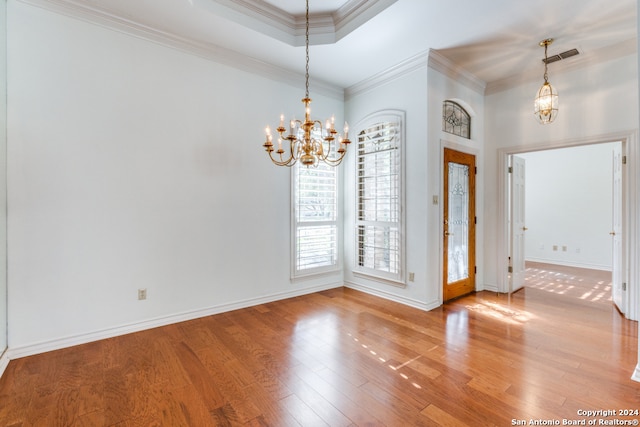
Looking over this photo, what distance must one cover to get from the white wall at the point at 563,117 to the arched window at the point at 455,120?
1.22ft

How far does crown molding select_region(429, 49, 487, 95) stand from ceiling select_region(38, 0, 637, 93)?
0.08m

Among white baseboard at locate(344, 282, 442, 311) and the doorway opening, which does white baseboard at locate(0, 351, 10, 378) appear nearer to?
white baseboard at locate(344, 282, 442, 311)

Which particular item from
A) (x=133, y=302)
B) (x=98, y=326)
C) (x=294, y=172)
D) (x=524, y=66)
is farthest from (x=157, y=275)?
(x=524, y=66)

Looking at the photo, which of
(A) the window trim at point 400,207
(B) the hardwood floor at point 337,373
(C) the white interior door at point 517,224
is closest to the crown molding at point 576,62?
(C) the white interior door at point 517,224

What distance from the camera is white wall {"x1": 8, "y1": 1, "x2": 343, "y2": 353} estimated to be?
2.54 m

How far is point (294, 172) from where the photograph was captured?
163 inches

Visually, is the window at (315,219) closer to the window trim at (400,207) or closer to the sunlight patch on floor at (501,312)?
the window trim at (400,207)

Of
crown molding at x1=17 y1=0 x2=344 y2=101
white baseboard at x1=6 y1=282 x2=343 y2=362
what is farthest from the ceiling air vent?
white baseboard at x1=6 y1=282 x2=343 y2=362

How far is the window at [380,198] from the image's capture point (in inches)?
157

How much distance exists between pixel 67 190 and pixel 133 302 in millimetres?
1225

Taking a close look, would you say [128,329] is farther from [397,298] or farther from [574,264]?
Answer: [574,264]

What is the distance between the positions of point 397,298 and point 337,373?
1.92 metres

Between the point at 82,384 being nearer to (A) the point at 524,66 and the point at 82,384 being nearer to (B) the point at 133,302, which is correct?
(B) the point at 133,302

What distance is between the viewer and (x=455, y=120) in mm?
4246
